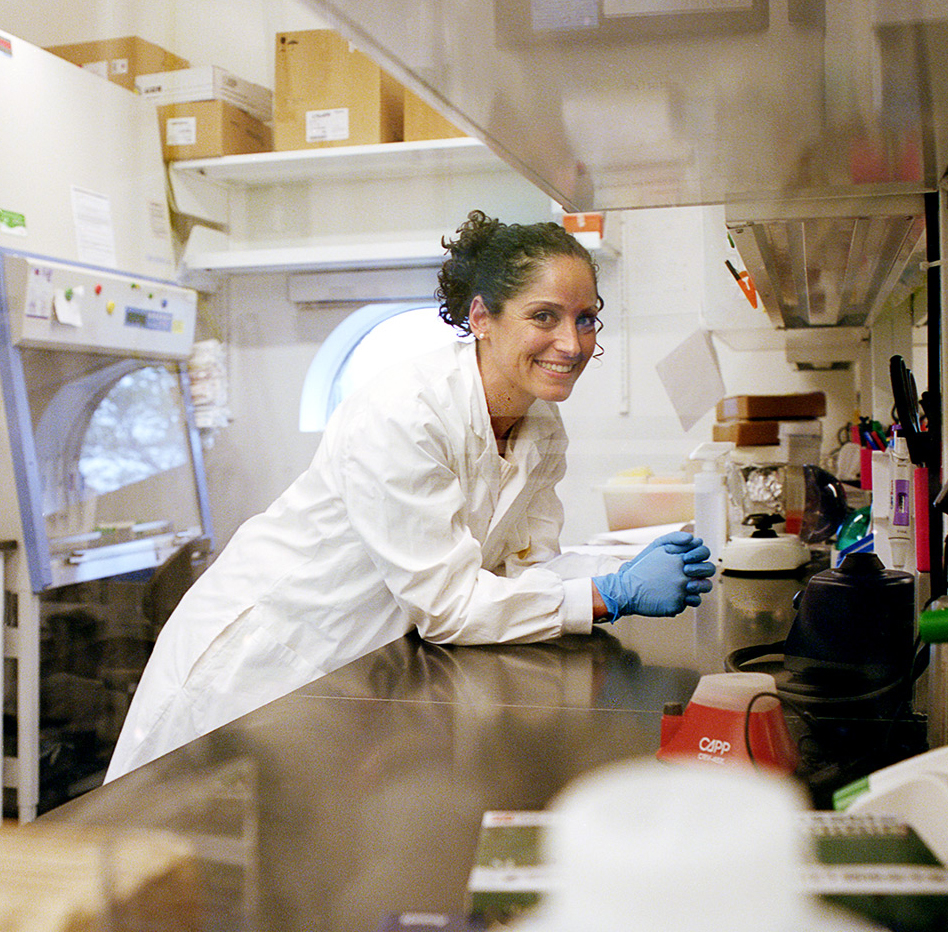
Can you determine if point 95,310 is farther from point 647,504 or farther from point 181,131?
point 647,504

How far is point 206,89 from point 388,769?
250cm

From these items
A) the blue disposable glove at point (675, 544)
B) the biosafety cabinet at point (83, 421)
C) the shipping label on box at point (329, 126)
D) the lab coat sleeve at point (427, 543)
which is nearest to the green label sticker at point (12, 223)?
the biosafety cabinet at point (83, 421)

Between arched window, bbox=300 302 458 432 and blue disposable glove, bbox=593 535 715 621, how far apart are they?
0.94 meters

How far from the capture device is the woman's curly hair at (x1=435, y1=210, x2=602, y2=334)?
1.55 m

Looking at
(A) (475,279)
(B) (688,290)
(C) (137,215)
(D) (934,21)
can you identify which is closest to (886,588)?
(D) (934,21)

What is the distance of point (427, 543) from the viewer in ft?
4.08

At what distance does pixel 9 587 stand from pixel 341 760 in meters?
2.05

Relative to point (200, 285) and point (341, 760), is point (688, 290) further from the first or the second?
point (341, 760)

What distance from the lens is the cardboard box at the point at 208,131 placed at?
8.75 feet

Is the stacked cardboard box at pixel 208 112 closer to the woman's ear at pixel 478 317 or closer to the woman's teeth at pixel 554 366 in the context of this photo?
the woman's ear at pixel 478 317

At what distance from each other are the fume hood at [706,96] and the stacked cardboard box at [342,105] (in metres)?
0.99

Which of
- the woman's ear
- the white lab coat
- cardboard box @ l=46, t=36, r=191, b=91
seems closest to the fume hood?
the woman's ear

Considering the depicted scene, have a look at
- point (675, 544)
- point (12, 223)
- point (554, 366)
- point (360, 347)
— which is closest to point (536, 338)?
point (554, 366)

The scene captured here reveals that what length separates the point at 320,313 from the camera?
2.70 metres
